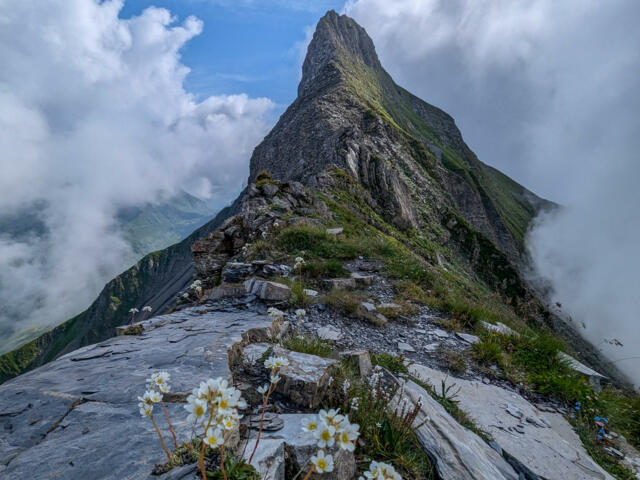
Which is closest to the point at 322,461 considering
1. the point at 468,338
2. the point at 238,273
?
the point at 468,338

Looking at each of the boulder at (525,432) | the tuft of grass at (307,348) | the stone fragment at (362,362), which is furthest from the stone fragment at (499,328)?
the tuft of grass at (307,348)

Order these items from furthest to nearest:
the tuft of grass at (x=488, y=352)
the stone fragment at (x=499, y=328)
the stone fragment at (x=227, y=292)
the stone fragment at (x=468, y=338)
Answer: the stone fragment at (x=227, y=292) < the stone fragment at (x=499, y=328) < the stone fragment at (x=468, y=338) < the tuft of grass at (x=488, y=352)

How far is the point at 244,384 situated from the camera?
10.4 feet

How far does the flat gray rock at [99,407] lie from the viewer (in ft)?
6.11

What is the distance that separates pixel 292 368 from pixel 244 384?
59cm

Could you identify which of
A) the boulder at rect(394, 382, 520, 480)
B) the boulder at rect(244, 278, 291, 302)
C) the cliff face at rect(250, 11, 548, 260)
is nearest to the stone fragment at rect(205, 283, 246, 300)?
the boulder at rect(244, 278, 291, 302)

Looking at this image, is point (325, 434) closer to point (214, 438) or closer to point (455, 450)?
point (214, 438)

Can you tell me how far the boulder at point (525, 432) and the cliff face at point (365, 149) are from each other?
24184 mm

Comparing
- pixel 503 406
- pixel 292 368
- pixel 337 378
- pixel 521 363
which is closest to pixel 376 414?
pixel 337 378

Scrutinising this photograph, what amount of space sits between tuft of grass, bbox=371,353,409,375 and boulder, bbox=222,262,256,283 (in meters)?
4.81

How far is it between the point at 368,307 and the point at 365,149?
1273 inches

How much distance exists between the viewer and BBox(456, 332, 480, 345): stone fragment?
5.79 m

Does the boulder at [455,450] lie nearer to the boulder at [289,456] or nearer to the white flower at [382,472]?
the boulder at [289,456]

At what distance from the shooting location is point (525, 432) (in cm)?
364
